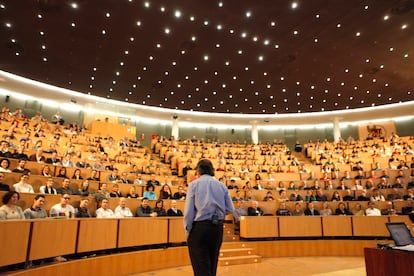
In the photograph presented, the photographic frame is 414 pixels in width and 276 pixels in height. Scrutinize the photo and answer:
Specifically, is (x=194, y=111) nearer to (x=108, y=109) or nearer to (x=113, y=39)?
(x=108, y=109)

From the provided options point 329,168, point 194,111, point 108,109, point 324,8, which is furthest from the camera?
point 194,111

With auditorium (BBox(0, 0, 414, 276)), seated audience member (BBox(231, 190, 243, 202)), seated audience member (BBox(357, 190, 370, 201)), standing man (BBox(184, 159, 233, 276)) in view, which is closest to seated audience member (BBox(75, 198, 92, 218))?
auditorium (BBox(0, 0, 414, 276))

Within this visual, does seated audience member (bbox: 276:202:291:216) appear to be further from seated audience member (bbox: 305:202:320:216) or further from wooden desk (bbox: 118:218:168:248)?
wooden desk (bbox: 118:218:168:248)

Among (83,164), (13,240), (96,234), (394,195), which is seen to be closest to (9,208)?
(13,240)

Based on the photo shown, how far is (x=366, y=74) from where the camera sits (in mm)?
11203

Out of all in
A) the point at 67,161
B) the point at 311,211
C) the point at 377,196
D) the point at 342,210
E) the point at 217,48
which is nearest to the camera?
the point at 311,211

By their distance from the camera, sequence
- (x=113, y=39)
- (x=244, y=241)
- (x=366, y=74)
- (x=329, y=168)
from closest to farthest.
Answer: (x=244, y=241)
(x=113, y=39)
(x=329, y=168)
(x=366, y=74)

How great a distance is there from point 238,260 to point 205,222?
359cm

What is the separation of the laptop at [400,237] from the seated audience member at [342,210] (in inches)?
189

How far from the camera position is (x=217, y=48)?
9766 millimetres

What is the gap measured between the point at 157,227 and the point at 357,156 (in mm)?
9845

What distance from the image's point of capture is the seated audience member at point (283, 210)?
21.7 ft

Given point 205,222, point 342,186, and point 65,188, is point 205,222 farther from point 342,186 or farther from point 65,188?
point 342,186

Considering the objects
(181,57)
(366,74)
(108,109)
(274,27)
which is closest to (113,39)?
(181,57)
